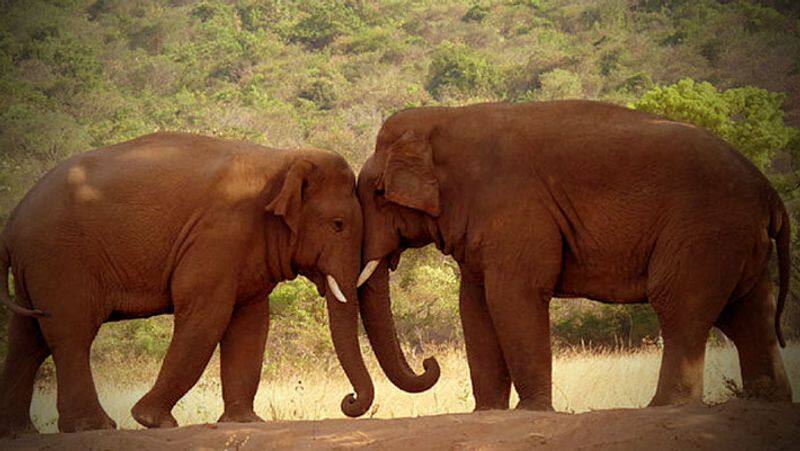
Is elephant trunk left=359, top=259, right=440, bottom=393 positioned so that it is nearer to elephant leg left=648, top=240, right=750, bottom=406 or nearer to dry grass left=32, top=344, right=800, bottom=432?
dry grass left=32, top=344, right=800, bottom=432

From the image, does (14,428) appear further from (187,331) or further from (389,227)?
(389,227)

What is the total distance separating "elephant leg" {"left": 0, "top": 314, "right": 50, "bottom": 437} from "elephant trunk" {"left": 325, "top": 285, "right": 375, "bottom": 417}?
95.1 inches

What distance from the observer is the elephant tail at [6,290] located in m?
10.9

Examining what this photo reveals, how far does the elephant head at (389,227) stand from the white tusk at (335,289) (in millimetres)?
273

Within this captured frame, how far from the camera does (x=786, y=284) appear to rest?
444 inches

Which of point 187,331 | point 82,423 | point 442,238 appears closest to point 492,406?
point 442,238

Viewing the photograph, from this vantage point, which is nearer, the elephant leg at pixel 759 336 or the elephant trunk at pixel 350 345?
the elephant leg at pixel 759 336

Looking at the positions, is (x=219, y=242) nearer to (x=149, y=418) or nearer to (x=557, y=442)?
(x=149, y=418)

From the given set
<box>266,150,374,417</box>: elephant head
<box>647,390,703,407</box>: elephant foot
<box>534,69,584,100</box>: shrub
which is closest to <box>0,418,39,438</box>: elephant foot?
<box>266,150,374,417</box>: elephant head

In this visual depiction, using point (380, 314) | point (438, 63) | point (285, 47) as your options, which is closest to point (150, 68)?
point (285, 47)

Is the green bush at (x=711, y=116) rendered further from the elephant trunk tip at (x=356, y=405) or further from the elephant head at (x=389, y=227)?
the elephant trunk tip at (x=356, y=405)

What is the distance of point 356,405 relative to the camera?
11.7 meters

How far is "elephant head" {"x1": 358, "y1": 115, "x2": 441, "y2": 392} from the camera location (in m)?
11.8

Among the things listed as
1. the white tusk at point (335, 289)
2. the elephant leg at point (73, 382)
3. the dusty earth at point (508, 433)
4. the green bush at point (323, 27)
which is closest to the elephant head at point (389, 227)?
the white tusk at point (335, 289)
